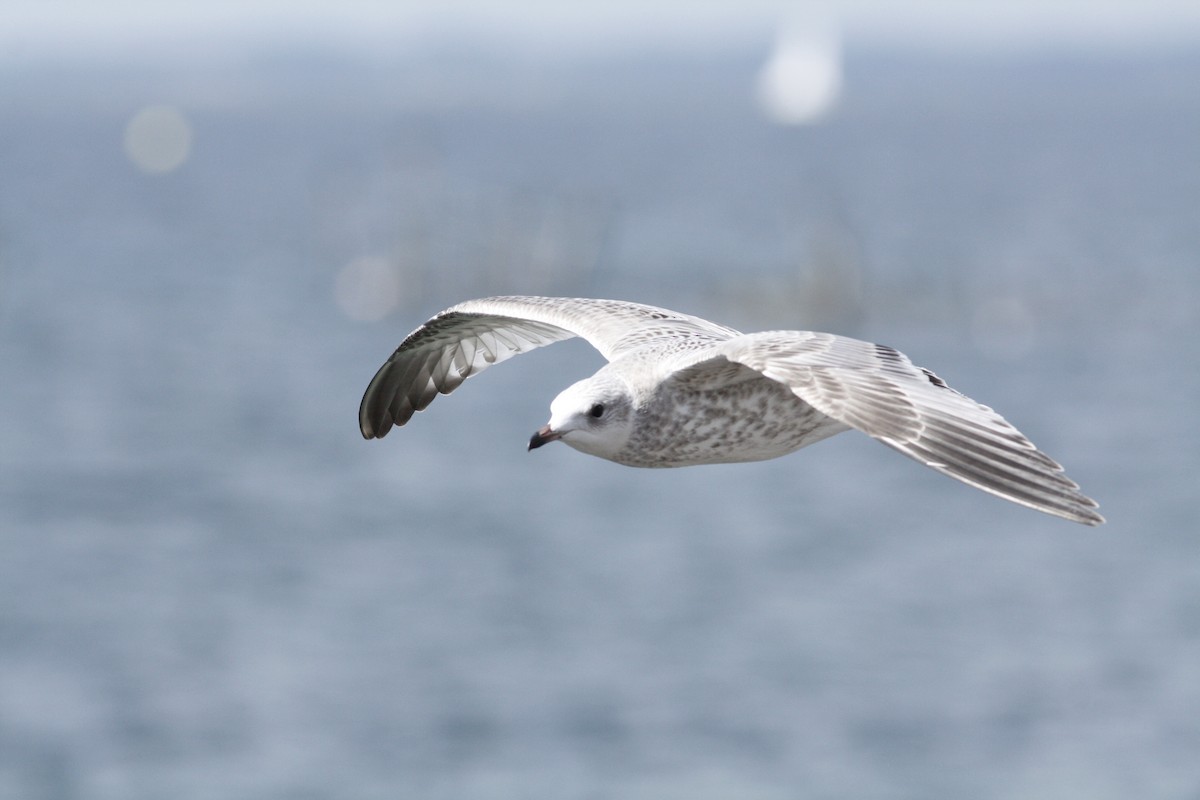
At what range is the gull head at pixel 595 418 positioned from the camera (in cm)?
823

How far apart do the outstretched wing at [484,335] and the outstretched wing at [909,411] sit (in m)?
1.50

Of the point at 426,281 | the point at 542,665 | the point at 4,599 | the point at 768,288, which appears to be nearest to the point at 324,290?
the point at 426,281

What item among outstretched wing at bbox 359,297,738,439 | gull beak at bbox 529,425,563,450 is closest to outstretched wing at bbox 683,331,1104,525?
gull beak at bbox 529,425,563,450

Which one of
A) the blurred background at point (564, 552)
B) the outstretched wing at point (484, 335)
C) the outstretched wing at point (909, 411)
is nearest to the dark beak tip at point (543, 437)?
the outstretched wing at point (909, 411)

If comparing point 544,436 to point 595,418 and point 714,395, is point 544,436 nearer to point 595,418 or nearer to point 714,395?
point 595,418

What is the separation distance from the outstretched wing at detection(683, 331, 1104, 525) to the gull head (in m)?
0.35

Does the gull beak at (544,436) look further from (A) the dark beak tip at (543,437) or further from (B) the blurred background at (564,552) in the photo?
(B) the blurred background at (564,552)

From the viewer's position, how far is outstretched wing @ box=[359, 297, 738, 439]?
9820 mm

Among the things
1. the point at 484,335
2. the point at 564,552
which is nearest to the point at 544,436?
the point at 484,335

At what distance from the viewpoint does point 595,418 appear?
830cm

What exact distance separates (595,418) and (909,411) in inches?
58.4

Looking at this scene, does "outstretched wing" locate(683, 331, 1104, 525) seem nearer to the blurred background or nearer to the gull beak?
the gull beak

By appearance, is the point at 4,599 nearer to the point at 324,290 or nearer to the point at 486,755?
the point at 486,755

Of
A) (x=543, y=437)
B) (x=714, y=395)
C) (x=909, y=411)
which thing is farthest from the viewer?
(x=714, y=395)
